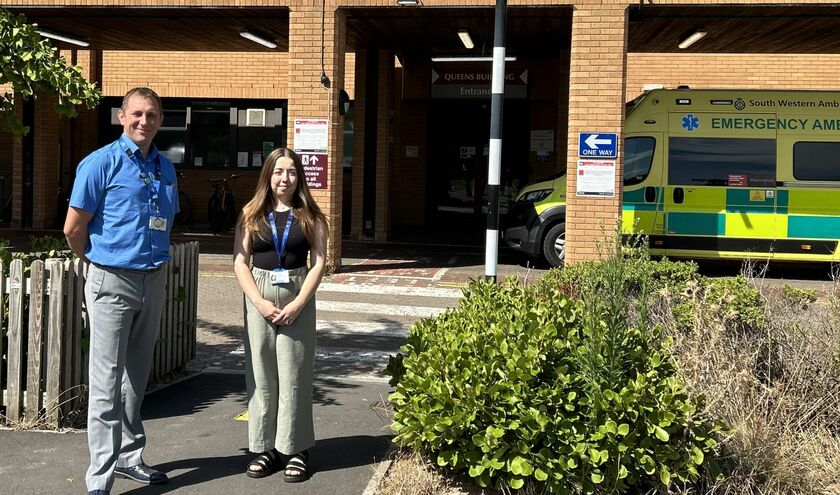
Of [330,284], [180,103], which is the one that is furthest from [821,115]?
[180,103]

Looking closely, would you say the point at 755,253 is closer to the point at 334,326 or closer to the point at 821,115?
the point at 821,115

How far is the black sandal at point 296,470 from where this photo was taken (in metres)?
4.68

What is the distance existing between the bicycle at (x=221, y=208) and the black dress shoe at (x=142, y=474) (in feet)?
51.9

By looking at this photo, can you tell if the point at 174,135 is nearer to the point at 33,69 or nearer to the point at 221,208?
the point at 221,208

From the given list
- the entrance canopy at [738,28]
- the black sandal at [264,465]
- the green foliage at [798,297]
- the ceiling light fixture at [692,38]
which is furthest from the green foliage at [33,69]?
the ceiling light fixture at [692,38]

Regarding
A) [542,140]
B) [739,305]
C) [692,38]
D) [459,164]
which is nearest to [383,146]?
[459,164]

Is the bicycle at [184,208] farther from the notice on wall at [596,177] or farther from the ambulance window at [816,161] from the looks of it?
the ambulance window at [816,161]

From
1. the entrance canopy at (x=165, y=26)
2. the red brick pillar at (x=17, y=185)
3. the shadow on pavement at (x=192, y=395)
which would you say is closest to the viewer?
the shadow on pavement at (x=192, y=395)

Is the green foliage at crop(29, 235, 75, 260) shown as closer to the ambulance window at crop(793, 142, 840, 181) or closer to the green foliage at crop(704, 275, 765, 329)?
the green foliage at crop(704, 275, 765, 329)

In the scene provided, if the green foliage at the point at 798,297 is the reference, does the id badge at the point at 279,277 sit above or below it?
above

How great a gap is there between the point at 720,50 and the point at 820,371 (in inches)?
511

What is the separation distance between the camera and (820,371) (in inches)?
208

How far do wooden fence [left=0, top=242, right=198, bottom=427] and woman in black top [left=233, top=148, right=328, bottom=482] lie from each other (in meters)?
1.44

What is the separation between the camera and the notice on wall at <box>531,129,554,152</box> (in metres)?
19.8
